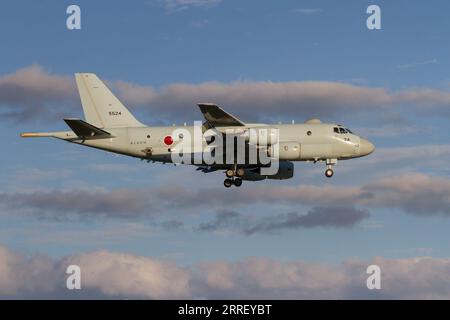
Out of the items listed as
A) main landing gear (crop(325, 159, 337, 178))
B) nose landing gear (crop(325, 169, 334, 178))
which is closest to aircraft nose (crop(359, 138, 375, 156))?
main landing gear (crop(325, 159, 337, 178))

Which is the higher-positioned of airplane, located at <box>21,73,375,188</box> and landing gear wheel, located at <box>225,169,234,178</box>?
airplane, located at <box>21,73,375,188</box>

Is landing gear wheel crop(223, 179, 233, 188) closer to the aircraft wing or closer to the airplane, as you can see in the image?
the airplane

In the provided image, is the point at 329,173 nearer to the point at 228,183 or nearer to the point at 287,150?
the point at 287,150

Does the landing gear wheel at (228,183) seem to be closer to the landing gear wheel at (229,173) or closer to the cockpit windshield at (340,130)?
the landing gear wheel at (229,173)

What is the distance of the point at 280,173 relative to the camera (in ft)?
312

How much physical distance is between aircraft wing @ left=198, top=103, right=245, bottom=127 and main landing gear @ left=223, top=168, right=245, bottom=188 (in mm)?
5766

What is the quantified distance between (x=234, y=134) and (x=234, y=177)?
20.5ft

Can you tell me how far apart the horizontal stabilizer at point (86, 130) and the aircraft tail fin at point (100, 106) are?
139 inches

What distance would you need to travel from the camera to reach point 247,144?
87.4 metres

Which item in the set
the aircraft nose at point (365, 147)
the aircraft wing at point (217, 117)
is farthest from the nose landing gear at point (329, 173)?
the aircraft wing at point (217, 117)

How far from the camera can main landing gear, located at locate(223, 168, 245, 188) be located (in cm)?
9056
